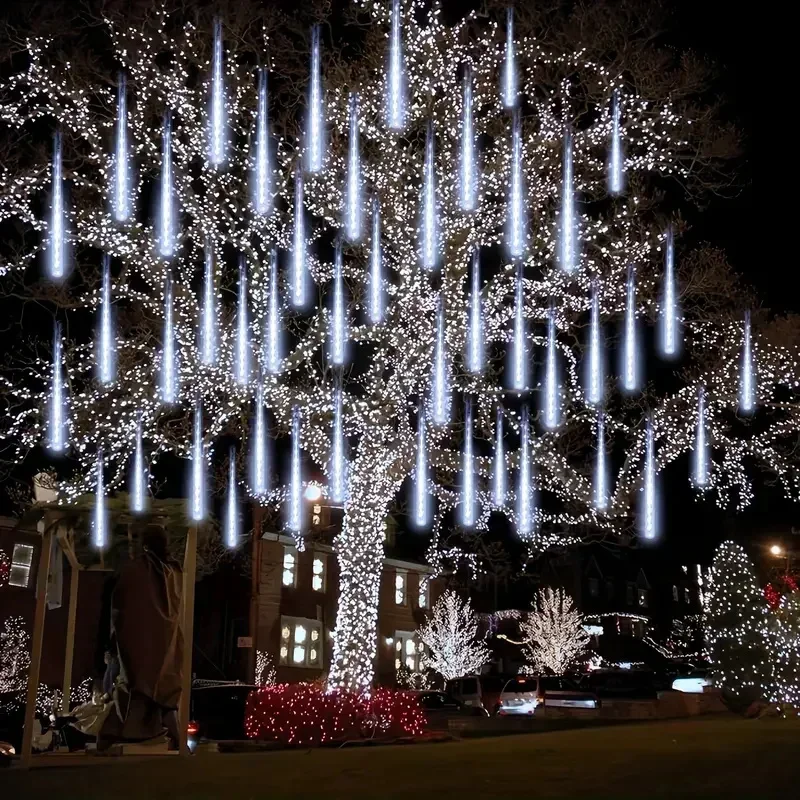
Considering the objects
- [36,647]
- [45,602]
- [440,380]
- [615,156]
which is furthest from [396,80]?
[36,647]

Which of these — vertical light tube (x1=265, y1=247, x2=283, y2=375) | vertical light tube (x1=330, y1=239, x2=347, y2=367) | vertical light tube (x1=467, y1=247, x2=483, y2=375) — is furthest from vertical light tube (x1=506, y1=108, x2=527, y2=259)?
vertical light tube (x1=265, y1=247, x2=283, y2=375)

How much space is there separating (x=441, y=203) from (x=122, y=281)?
512 centimetres

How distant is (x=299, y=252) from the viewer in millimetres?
16547

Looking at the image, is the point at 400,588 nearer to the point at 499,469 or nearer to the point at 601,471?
the point at 601,471

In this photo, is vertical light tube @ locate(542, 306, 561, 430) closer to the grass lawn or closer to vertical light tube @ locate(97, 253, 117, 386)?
the grass lawn

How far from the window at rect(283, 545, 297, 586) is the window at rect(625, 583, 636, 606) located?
42.3 metres

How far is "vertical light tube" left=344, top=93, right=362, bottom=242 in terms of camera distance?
1630 centimetres

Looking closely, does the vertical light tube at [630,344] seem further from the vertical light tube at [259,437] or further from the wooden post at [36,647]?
the wooden post at [36,647]

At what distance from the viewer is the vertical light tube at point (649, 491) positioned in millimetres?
17578

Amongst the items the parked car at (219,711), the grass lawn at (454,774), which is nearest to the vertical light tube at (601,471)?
the grass lawn at (454,774)

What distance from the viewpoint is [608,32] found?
17.0 m

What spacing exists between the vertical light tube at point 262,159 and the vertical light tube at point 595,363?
17.2ft

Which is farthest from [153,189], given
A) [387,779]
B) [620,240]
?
[387,779]

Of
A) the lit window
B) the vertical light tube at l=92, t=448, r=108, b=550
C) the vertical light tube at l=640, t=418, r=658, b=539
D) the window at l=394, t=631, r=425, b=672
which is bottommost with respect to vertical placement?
the window at l=394, t=631, r=425, b=672
